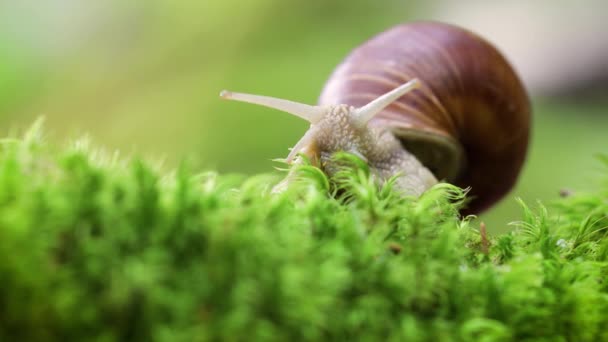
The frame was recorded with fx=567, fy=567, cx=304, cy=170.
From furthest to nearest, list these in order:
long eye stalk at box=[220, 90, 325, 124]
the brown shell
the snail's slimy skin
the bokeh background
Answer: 1. the bokeh background
2. the brown shell
3. the snail's slimy skin
4. long eye stalk at box=[220, 90, 325, 124]

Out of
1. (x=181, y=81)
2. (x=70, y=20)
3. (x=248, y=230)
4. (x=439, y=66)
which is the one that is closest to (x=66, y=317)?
(x=248, y=230)

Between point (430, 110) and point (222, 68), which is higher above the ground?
point (222, 68)

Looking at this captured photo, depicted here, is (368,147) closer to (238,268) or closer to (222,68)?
(238,268)

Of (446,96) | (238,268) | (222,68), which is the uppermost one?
(222,68)

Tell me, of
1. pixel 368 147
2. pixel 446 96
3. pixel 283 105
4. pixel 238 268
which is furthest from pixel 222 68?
pixel 238 268

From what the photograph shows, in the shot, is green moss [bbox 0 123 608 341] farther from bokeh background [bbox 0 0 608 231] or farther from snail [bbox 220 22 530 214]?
bokeh background [bbox 0 0 608 231]

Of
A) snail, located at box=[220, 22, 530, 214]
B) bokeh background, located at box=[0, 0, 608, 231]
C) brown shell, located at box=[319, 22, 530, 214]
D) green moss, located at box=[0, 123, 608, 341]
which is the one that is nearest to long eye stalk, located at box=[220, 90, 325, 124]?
snail, located at box=[220, 22, 530, 214]
